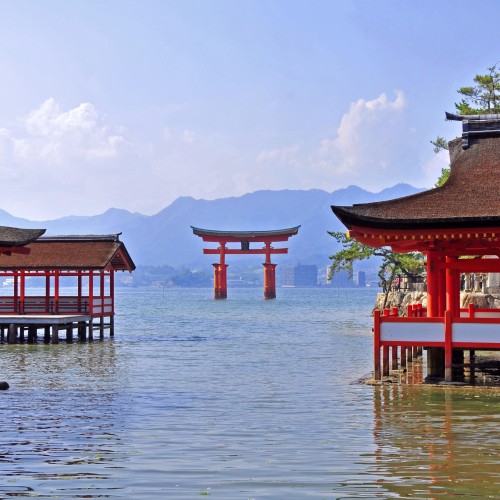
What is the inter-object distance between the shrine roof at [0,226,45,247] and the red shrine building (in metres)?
7.85

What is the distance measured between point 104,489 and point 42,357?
2320cm

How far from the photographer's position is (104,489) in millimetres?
12125

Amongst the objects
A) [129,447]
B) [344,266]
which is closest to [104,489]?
[129,447]

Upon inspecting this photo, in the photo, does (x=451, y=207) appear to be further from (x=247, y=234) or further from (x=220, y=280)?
(x=220, y=280)

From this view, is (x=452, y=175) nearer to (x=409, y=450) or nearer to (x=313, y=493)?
(x=409, y=450)

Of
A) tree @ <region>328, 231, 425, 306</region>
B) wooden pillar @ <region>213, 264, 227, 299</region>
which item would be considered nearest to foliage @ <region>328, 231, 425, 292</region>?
tree @ <region>328, 231, 425, 306</region>

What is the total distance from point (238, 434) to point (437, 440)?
11.1ft

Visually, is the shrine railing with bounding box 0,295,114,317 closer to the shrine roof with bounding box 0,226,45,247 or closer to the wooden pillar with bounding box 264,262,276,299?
the shrine roof with bounding box 0,226,45,247

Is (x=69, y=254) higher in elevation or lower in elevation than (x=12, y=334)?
higher

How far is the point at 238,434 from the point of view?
16406mm

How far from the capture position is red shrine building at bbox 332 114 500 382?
71.3 feet

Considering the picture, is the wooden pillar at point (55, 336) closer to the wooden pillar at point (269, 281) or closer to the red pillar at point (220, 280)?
the red pillar at point (220, 280)

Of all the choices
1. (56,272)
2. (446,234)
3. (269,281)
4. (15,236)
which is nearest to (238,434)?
(446,234)

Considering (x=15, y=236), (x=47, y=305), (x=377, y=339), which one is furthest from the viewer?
(x=47, y=305)
